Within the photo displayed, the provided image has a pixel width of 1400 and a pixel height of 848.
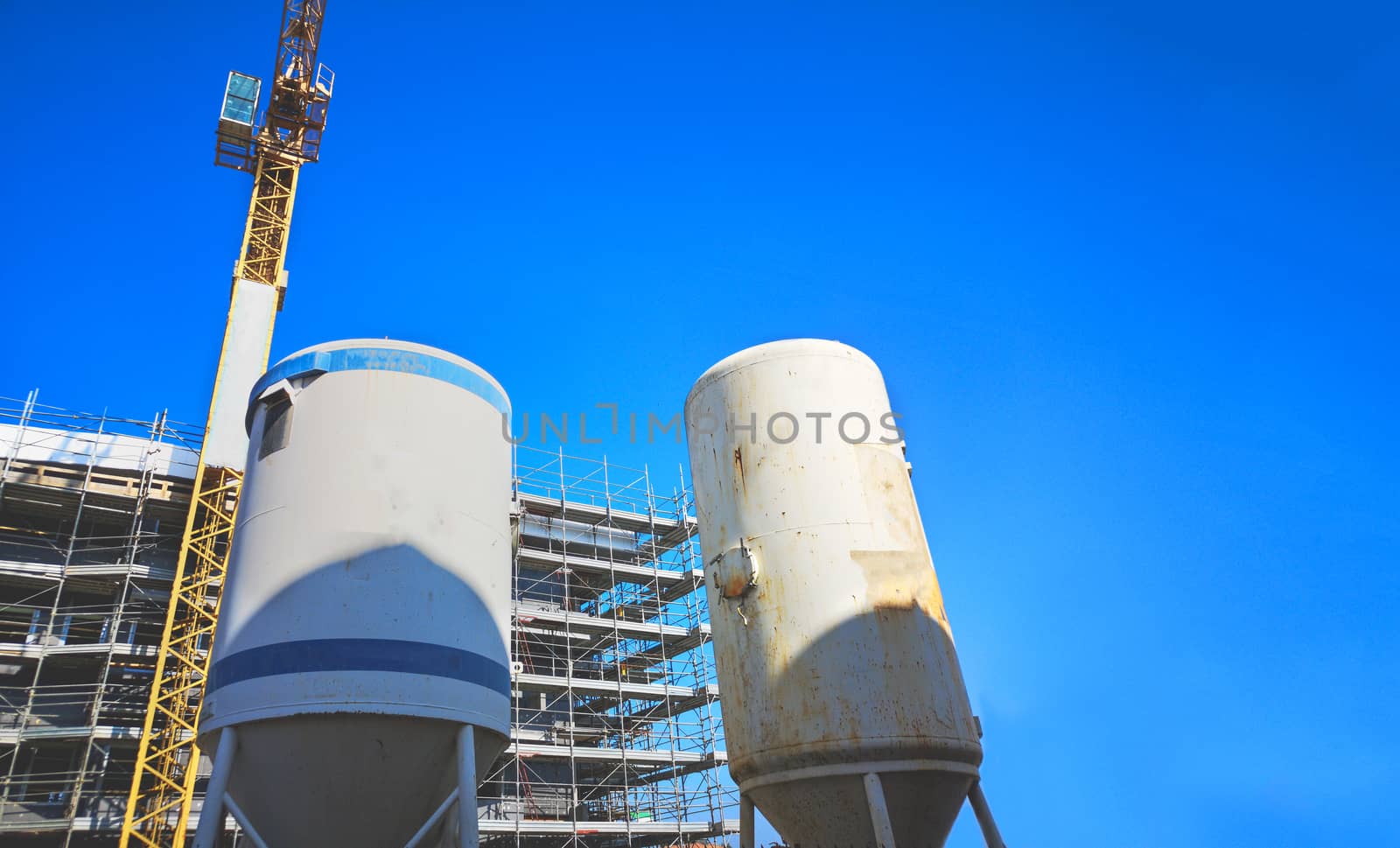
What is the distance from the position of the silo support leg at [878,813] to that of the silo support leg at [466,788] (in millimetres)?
3227

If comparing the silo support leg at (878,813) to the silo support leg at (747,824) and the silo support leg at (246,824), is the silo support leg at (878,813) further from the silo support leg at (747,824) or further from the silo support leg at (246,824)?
the silo support leg at (246,824)

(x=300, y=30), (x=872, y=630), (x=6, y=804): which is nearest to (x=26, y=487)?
(x=6, y=804)

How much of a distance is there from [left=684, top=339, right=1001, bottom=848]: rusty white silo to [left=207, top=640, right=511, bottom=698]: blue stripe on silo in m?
2.87

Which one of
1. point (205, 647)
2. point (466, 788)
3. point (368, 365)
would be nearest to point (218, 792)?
point (466, 788)

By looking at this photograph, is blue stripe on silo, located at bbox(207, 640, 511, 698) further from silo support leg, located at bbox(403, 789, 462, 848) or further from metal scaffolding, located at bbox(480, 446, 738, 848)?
metal scaffolding, located at bbox(480, 446, 738, 848)

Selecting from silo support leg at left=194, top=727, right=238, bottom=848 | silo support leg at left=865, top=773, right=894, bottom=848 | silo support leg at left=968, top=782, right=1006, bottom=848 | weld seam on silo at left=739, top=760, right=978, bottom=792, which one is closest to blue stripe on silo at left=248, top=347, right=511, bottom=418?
silo support leg at left=194, top=727, right=238, bottom=848

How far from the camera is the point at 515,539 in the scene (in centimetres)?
1109

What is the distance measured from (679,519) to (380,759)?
2452 centimetres

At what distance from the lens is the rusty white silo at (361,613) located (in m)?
6.73

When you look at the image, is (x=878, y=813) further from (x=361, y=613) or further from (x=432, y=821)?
(x=361, y=613)

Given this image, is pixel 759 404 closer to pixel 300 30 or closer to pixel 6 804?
pixel 6 804

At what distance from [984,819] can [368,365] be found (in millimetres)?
7207

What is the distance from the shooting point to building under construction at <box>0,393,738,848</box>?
795 inches

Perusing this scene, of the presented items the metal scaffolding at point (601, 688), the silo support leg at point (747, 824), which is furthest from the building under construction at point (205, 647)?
the silo support leg at point (747, 824)
